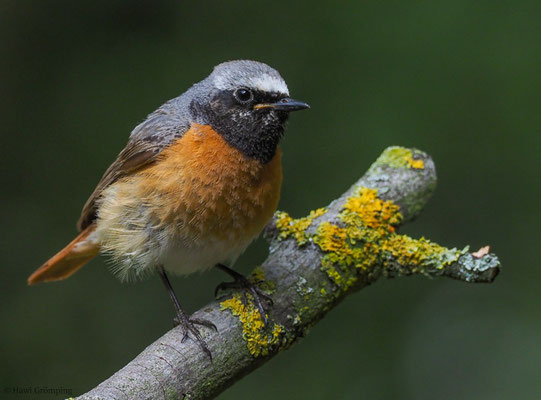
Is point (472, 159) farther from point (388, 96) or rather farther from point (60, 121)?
point (60, 121)

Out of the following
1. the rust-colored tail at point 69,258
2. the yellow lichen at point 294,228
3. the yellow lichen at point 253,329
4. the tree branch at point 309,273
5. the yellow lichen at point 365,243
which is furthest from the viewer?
the rust-colored tail at point 69,258

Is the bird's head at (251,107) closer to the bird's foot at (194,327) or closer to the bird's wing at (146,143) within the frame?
the bird's wing at (146,143)

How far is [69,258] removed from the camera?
4469 millimetres

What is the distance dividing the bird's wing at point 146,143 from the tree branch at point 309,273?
81cm

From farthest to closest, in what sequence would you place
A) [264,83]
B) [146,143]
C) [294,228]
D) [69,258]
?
1. [69,258]
2. [294,228]
3. [146,143]
4. [264,83]

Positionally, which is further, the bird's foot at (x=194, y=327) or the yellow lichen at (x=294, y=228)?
the yellow lichen at (x=294, y=228)

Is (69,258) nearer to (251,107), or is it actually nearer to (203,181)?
(203,181)

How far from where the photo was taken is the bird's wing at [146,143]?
3912mm

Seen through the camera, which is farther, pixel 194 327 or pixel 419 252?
pixel 419 252

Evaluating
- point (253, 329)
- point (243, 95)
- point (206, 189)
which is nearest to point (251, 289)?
point (253, 329)

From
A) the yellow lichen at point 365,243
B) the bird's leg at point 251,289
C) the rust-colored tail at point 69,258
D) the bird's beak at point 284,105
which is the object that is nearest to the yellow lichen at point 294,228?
the yellow lichen at point 365,243

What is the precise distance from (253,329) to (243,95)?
4.25ft

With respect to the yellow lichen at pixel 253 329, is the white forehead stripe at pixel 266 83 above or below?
above

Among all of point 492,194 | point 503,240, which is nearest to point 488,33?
point 492,194
